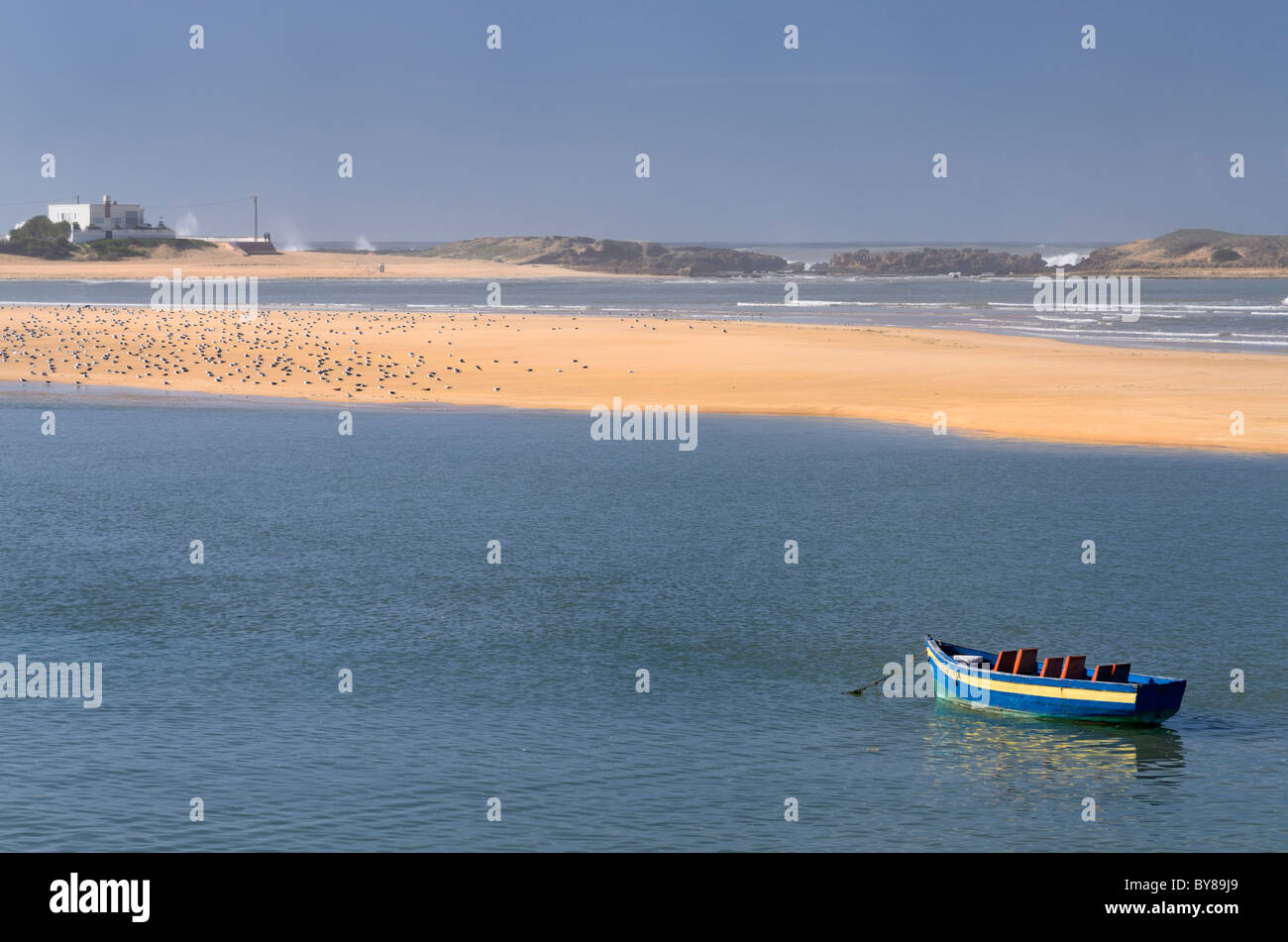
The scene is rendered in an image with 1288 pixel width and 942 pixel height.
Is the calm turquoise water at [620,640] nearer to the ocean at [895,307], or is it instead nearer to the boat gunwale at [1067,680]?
the boat gunwale at [1067,680]

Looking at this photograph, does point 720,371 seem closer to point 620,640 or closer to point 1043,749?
point 620,640

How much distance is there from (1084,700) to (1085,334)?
7575cm

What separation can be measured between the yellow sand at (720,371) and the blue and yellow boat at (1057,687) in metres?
27.8

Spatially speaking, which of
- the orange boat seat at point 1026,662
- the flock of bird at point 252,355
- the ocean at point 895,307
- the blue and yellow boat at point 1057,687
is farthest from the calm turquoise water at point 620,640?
the ocean at point 895,307

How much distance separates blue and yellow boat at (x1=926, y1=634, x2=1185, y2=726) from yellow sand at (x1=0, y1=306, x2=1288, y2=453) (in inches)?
1095

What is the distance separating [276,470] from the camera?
4509cm

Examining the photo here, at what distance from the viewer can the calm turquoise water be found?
19359mm

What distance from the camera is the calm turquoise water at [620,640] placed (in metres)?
19.4

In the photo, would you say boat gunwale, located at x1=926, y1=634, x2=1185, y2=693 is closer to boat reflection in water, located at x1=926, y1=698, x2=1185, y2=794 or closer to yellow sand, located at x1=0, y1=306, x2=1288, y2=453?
boat reflection in water, located at x1=926, y1=698, x2=1185, y2=794

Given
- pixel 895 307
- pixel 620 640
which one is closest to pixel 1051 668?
pixel 620 640

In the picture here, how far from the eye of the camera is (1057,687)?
74.4 ft
